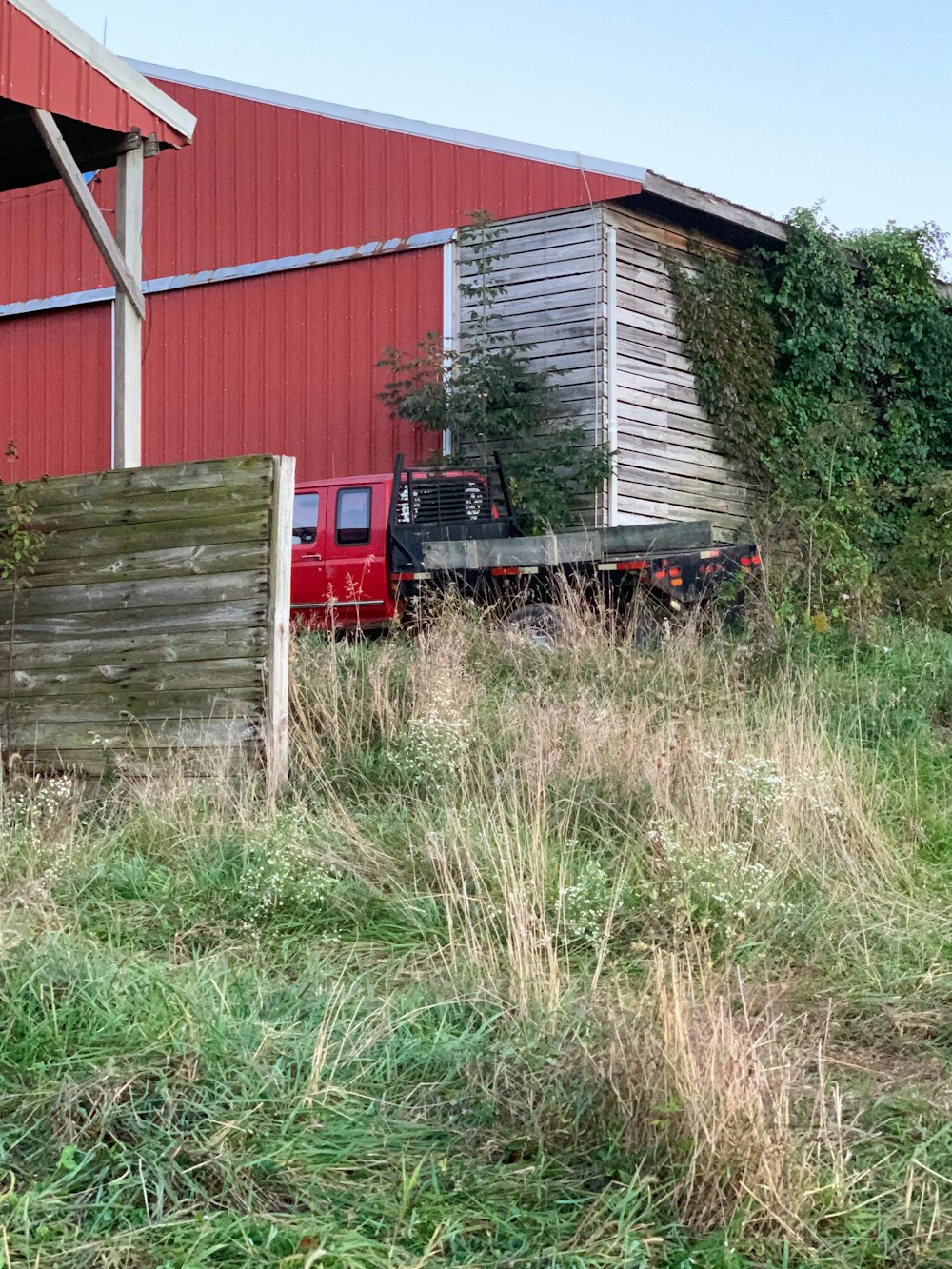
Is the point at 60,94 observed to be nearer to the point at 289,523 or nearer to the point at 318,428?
the point at 289,523

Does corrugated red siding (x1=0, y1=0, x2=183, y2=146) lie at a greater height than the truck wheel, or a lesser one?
greater

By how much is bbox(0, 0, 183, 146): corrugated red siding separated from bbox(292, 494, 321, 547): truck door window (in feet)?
13.4

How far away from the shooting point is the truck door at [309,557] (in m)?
11.6

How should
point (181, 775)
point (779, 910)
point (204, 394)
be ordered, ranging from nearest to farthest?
point (779, 910) < point (181, 775) < point (204, 394)

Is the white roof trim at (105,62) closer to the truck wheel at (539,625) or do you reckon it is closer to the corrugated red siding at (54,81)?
the corrugated red siding at (54,81)

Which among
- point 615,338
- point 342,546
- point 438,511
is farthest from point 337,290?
point 342,546

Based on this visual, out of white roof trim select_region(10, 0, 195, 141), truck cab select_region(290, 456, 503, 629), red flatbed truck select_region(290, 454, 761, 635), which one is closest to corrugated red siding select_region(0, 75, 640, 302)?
red flatbed truck select_region(290, 454, 761, 635)

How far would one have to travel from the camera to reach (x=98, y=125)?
7.84 m

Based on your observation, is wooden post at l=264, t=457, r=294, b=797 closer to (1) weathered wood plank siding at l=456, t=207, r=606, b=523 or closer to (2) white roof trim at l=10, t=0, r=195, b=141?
(2) white roof trim at l=10, t=0, r=195, b=141

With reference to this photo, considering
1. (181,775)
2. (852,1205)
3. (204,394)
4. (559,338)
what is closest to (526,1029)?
(852,1205)

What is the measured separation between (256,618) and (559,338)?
28.0 feet

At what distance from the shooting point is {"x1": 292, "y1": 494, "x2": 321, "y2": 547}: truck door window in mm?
11703

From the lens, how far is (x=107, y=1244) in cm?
284

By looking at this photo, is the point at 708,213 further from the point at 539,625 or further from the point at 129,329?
the point at 129,329
